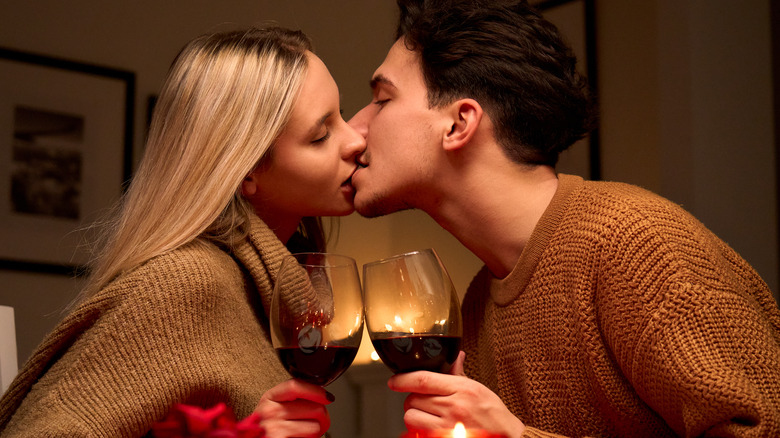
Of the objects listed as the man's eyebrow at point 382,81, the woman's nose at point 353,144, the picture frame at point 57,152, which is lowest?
the picture frame at point 57,152

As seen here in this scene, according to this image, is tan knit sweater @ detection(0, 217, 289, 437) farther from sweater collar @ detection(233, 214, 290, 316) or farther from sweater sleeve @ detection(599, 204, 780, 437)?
sweater sleeve @ detection(599, 204, 780, 437)

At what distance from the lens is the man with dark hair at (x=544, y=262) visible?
3.53 ft

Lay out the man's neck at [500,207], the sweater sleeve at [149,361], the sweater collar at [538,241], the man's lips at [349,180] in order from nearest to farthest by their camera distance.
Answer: the sweater sleeve at [149,361] < the sweater collar at [538,241] < the man's neck at [500,207] < the man's lips at [349,180]

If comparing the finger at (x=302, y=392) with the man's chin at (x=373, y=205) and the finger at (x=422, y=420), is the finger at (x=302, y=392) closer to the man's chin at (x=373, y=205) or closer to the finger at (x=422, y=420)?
the finger at (x=422, y=420)

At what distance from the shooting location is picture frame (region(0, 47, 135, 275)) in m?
3.02

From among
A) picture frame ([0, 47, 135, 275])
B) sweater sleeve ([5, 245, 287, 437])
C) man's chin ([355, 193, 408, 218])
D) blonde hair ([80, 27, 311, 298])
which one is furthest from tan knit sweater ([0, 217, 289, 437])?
picture frame ([0, 47, 135, 275])

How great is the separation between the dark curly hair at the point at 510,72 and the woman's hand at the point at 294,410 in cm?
73

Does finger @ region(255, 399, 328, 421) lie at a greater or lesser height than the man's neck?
lesser

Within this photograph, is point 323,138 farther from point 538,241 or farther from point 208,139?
point 538,241

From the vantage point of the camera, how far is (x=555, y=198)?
4.68 ft

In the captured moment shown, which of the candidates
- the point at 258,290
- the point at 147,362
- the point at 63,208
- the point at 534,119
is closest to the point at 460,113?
Result: the point at 534,119

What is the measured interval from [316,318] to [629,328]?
Result: 0.50 meters

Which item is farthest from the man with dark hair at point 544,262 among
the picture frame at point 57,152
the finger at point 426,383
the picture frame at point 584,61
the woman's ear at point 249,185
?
the picture frame at point 57,152

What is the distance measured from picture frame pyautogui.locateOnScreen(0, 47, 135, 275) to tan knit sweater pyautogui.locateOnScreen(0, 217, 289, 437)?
6.06ft
